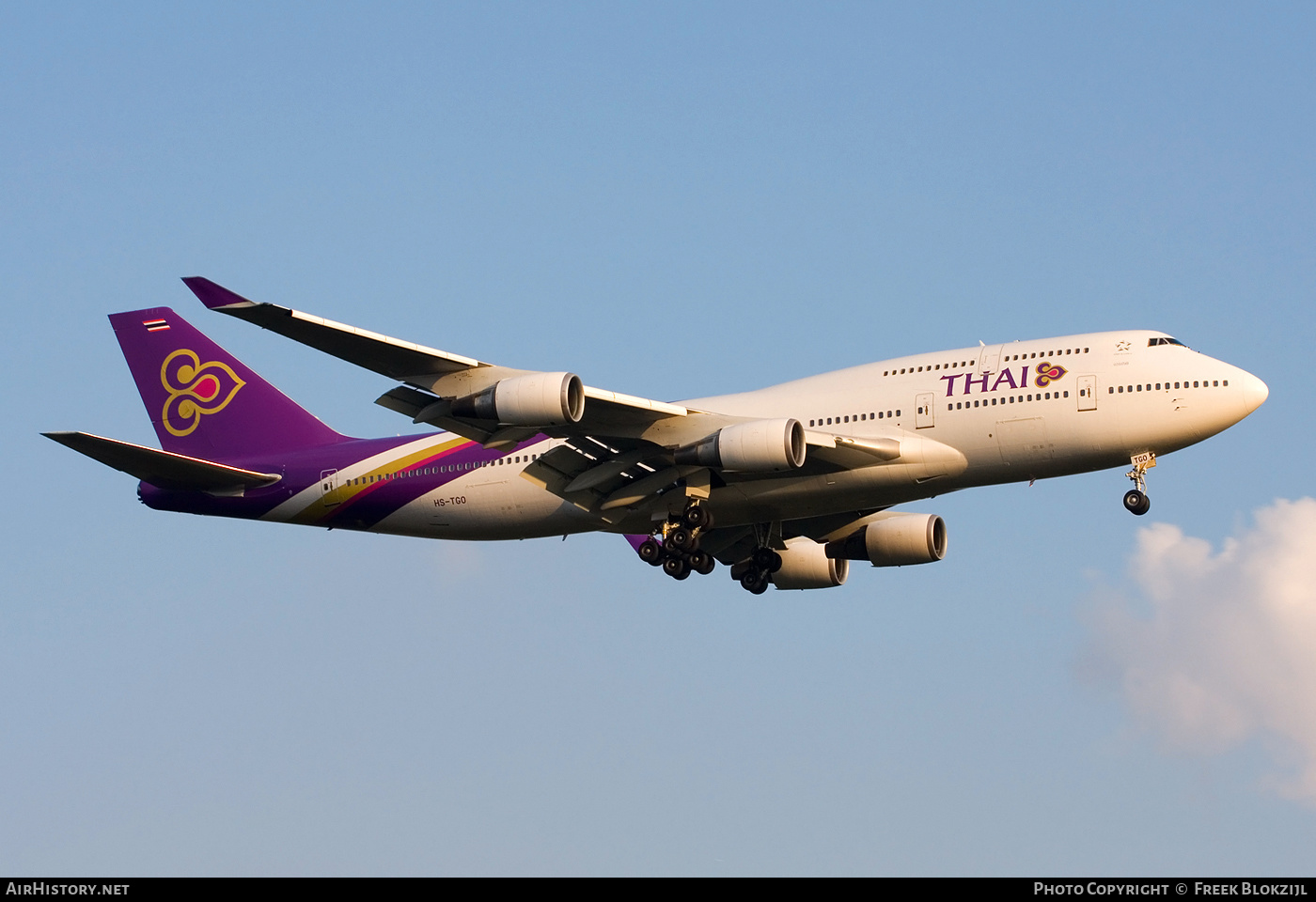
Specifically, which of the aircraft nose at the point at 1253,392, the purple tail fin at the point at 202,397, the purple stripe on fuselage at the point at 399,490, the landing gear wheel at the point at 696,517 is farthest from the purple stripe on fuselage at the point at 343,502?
the aircraft nose at the point at 1253,392

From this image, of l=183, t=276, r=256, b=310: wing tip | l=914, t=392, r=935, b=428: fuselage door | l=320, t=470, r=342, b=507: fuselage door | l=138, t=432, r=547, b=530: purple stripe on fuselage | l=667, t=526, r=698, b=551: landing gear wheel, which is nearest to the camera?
l=183, t=276, r=256, b=310: wing tip

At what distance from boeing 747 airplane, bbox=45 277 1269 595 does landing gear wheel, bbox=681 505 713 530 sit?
46mm

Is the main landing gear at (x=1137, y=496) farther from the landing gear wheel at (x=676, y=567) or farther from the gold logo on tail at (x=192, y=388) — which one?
the gold logo on tail at (x=192, y=388)

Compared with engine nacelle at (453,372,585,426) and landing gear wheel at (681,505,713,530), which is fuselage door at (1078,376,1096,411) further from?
engine nacelle at (453,372,585,426)

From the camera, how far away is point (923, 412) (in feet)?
121

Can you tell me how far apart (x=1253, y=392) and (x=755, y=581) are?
1443 cm

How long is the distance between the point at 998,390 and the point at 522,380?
431 inches

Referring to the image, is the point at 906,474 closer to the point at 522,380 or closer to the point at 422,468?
the point at 522,380

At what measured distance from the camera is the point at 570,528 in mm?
41438

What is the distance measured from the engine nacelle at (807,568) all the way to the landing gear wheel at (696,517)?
280 inches

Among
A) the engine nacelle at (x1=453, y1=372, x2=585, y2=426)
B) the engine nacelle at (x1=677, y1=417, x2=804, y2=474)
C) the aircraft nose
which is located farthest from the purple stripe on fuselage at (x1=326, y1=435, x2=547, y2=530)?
the aircraft nose

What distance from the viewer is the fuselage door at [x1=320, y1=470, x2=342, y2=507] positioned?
4247cm
